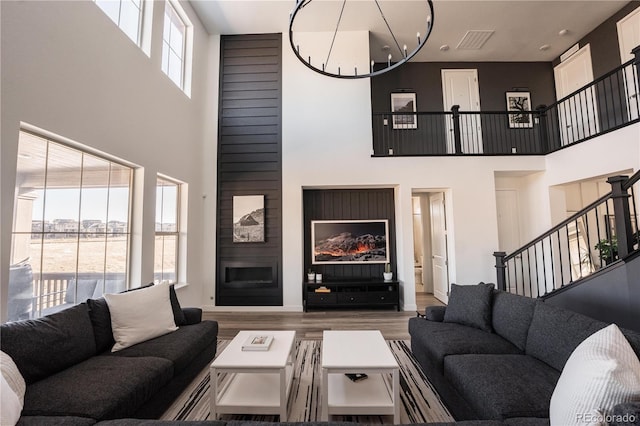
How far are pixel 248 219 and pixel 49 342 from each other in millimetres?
3634

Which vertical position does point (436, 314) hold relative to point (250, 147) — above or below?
below

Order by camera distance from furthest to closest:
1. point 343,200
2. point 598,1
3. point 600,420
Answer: point 343,200 → point 598,1 → point 600,420

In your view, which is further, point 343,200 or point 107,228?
point 343,200

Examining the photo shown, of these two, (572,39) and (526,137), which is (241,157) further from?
(572,39)

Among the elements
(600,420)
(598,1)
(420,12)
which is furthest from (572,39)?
(600,420)

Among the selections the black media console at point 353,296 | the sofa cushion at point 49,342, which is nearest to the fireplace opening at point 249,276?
the black media console at point 353,296

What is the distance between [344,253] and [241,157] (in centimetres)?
282

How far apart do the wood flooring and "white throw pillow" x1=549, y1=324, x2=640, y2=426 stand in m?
2.68

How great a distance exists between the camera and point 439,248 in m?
5.88

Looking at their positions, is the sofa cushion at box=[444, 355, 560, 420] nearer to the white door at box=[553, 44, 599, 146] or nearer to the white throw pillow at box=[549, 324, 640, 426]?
the white throw pillow at box=[549, 324, 640, 426]

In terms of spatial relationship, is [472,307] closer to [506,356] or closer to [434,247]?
[506,356]

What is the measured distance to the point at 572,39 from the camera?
581 centimetres

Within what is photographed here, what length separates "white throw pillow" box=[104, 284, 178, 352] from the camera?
2389 millimetres

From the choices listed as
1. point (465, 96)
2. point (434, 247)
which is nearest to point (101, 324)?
point (434, 247)
